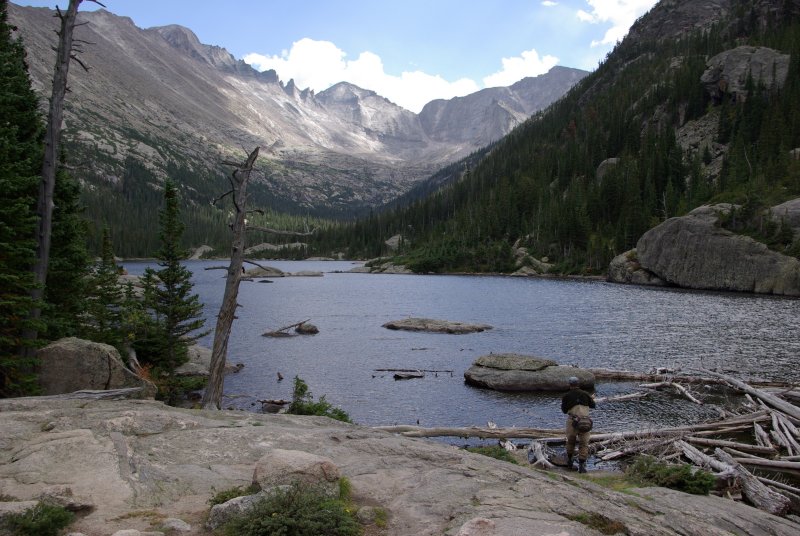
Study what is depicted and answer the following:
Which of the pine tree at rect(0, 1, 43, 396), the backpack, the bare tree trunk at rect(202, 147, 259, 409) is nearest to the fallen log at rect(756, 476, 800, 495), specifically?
the backpack

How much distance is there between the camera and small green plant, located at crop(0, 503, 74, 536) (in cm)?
736

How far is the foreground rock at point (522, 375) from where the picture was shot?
33.4 metres

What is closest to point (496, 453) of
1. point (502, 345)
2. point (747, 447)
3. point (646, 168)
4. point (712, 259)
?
point (747, 447)

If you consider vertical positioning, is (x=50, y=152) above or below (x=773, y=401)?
above

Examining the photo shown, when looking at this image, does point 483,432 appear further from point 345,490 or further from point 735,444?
point 345,490

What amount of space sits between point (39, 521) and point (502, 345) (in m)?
44.5

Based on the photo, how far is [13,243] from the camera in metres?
18.8

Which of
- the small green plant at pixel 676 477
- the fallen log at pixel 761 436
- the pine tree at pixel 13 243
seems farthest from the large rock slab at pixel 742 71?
the pine tree at pixel 13 243

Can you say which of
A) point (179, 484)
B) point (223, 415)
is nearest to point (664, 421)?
point (223, 415)

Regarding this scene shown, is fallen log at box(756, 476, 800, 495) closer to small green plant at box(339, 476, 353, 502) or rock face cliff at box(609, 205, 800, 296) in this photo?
small green plant at box(339, 476, 353, 502)

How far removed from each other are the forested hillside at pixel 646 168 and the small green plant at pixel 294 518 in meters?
101

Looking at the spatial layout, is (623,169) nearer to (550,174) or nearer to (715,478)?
(550,174)

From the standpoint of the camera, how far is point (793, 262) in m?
74.6

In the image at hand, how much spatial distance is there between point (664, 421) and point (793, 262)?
220 feet
